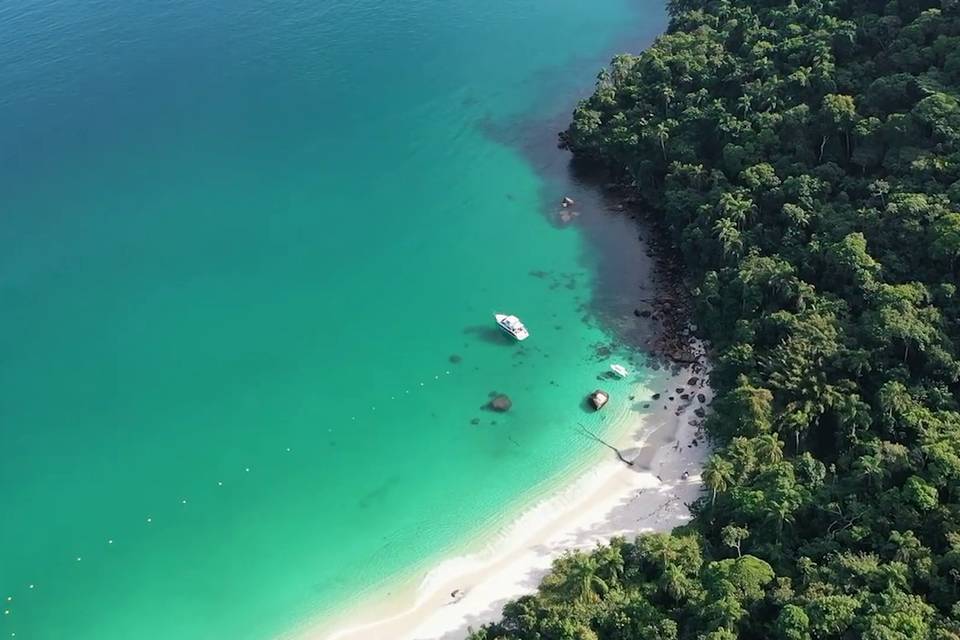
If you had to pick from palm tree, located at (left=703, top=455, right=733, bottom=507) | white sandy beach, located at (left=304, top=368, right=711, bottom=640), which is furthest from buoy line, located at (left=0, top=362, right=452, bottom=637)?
palm tree, located at (left=703, top=455, right=733, bottom=507)

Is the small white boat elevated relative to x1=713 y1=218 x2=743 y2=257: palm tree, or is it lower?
lower

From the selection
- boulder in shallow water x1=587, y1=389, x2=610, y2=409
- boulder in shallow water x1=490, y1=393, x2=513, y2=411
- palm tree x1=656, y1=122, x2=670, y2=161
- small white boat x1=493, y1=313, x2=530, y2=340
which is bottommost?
boulder in shallow water x1=490, y1=393, x2=513, y2=411

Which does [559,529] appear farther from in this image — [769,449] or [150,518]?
[150,518]

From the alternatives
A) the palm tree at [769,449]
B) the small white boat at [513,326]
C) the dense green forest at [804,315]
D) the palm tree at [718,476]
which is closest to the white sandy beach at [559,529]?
the dense green forest at [804,315]

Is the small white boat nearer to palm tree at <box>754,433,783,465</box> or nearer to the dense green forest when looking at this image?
the dense green forest

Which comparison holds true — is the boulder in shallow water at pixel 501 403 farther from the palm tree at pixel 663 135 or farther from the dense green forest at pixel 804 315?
the palm tree at pixel 663 135

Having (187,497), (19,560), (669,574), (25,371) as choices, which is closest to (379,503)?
(187,497)
